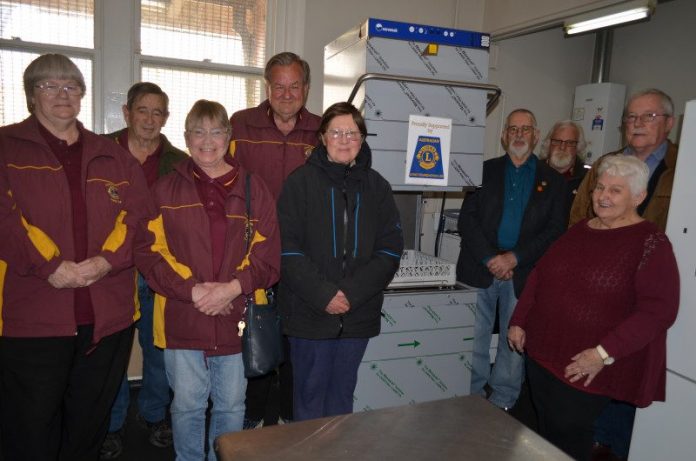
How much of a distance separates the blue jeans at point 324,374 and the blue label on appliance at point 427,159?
0.95m

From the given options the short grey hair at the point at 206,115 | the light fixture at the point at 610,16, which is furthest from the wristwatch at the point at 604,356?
the light fixture at the point at 610,16

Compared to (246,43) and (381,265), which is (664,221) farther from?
(246,43)

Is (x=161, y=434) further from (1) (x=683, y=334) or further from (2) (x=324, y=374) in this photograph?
(1) (x=683, y=334)

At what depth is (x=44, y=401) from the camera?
1799mm

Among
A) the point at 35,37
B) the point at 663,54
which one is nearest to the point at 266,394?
the point at 35,37

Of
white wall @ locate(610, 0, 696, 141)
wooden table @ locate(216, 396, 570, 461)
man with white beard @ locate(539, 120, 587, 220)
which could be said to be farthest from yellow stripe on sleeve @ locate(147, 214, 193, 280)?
white wall @ locate(610, 0, 696, 141)

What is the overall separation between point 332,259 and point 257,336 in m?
0.41

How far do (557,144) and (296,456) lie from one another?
8.84 ft

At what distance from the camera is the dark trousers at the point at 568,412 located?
1.87 meters

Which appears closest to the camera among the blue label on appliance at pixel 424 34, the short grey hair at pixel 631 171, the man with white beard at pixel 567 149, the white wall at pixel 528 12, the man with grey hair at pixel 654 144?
the short grey hair at pixel 631 171

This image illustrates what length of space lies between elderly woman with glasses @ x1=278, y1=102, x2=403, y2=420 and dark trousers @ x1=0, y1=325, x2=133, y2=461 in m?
0.71

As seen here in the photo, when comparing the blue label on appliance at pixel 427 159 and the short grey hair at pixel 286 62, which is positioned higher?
the short grey hair at pixel 286 62

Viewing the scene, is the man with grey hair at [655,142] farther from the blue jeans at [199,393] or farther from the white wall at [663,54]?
the white wall at [663,54]

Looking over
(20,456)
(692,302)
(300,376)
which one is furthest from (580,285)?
(20,456)
